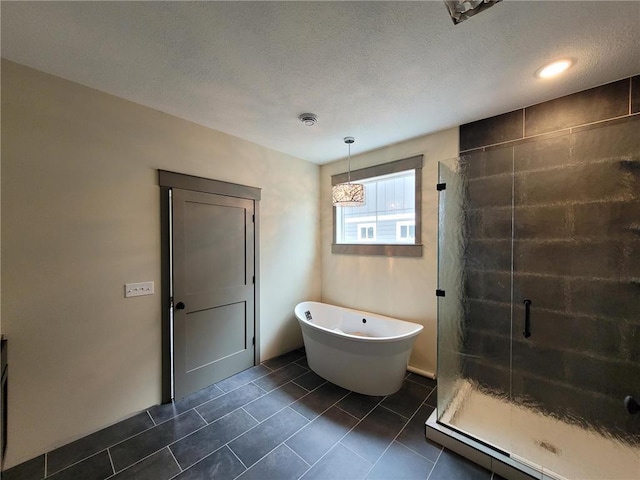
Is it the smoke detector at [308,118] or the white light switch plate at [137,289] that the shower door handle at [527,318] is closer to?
the smoke detector at [308,118]

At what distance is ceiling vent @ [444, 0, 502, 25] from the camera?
1.04m

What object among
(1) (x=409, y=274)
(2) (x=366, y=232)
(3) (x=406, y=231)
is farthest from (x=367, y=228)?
(1) (x=409, y=274)

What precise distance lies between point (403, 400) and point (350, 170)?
2.78 metres

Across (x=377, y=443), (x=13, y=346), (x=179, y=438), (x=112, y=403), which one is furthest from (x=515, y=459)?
(x=13, y=346)

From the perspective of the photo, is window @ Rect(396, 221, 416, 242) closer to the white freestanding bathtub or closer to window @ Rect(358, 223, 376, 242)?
window @ Rect(358, 223, 376, 242)

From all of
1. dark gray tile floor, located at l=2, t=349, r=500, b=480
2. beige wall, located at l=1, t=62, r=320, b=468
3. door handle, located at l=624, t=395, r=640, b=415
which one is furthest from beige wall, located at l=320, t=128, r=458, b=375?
beige wall, located at l=1, t=62, r=320, b=468

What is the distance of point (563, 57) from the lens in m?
1.60

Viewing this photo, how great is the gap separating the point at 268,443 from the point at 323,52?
277cm

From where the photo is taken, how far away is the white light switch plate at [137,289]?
211 centimetres

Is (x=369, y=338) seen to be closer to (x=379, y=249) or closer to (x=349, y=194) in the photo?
(x=379, y=249)

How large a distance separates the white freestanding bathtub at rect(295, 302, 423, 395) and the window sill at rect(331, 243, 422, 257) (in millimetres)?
792

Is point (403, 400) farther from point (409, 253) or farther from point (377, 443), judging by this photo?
point (409, 253)

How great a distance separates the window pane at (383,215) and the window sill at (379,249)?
0.12 metres

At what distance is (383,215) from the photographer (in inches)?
131
